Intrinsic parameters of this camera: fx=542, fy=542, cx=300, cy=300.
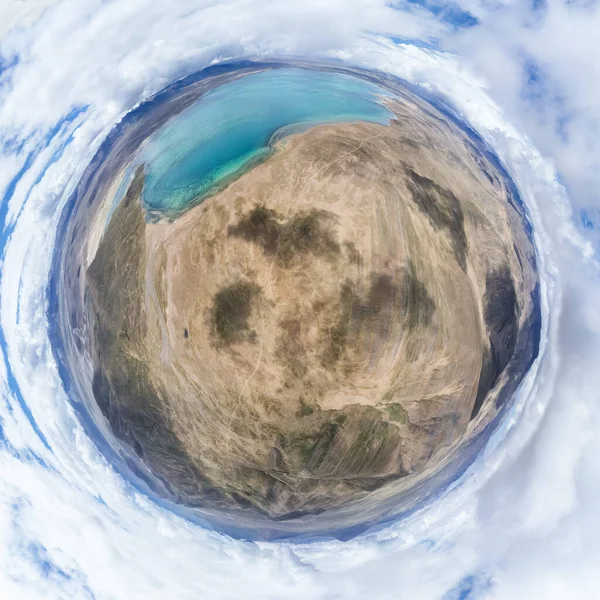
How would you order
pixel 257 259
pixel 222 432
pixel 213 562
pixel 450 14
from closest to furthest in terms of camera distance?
pixel 257 259, pixel 222 432, pixel 450 14, pixel 213 562

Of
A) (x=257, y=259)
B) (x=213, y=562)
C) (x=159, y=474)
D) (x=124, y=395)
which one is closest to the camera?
(x=257, y=259)

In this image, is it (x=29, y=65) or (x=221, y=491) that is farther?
(x=29, y=65)

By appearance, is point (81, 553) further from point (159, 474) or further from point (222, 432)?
point (222, 432)

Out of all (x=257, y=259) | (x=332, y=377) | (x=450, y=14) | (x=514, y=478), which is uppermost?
(x=450, y=14)

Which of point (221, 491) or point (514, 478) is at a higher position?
point (514, 478)

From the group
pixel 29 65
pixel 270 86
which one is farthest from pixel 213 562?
pixel 29 65

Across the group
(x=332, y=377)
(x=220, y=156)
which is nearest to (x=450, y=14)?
(x=220, y=156)
